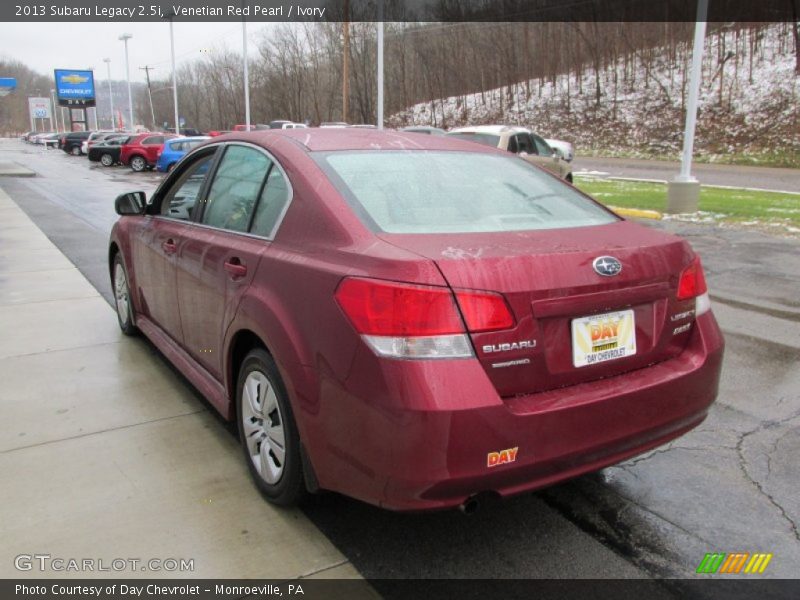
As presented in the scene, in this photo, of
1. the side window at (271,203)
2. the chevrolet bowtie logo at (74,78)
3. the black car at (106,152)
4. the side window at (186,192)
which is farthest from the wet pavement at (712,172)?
the chevrolet bowtie logo at (74,78)

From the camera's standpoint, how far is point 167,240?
3.96 m

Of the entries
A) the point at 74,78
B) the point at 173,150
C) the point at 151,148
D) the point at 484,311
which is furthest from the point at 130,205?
the point at 74,78

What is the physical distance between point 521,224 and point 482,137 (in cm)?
1224

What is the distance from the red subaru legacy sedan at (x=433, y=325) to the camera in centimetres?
213

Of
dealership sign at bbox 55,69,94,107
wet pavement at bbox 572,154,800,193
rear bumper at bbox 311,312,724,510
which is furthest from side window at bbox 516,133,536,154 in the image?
dealership sign at bbox 55,69,94,107

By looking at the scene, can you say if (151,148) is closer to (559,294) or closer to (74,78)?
(559,294)

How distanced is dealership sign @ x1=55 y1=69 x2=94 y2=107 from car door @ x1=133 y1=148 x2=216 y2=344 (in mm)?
84417

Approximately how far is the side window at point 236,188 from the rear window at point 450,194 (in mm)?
444

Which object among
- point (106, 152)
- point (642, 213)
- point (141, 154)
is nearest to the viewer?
point (642, 213)

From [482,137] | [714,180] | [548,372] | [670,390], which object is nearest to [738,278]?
[670,390]

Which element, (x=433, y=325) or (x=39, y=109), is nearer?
(x=433, y=325)

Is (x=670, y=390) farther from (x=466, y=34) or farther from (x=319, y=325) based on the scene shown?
(x=466, y=34)

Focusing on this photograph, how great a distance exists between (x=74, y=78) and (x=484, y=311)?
88723 mm

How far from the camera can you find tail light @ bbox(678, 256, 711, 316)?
2672mm
